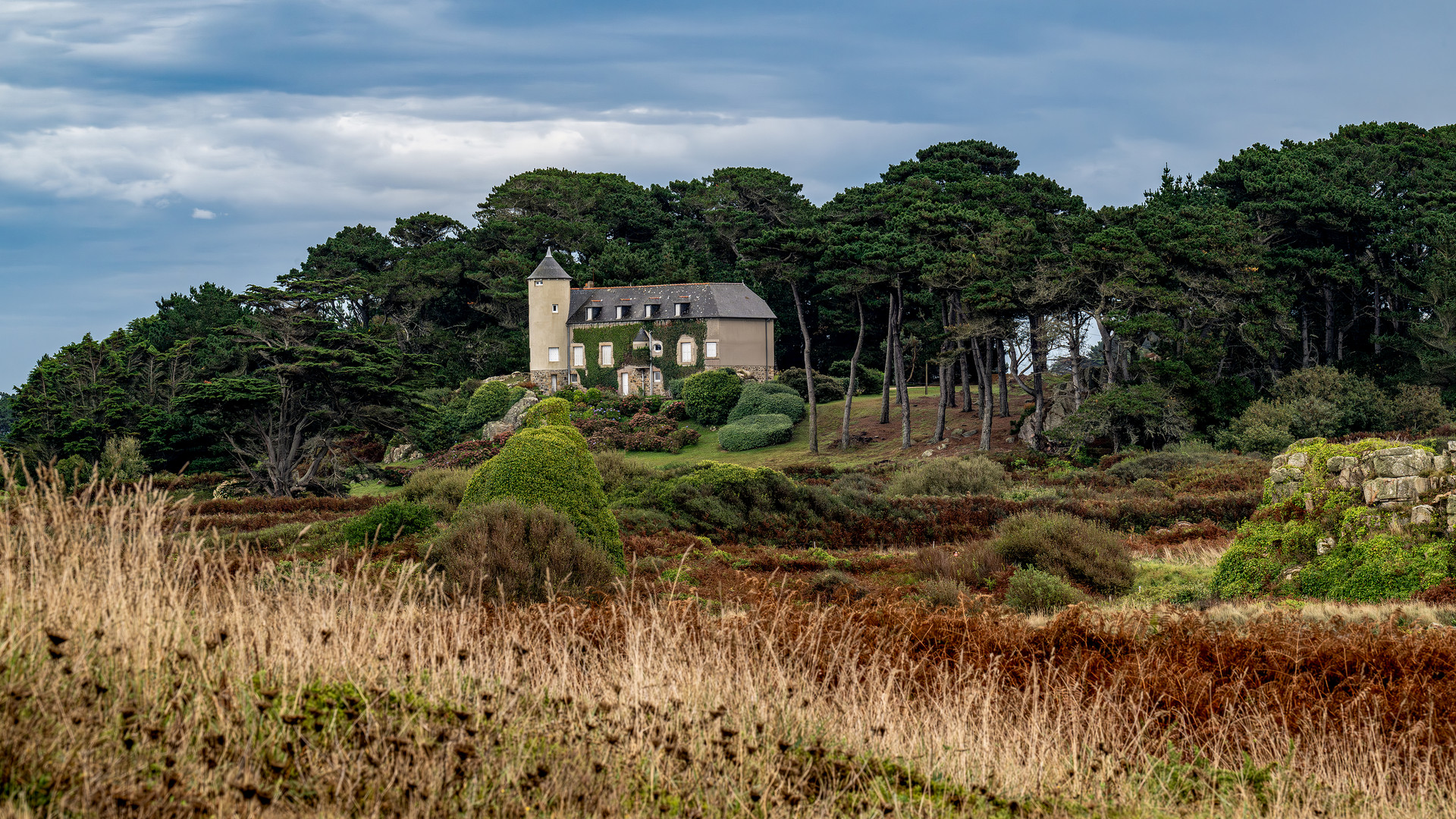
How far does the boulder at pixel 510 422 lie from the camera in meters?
52.1

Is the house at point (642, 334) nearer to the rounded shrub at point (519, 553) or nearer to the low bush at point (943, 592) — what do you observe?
the low bush at point (943, 592)

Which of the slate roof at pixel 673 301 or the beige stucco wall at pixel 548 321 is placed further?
Answer: the beige stucco wall at pixel 548 321

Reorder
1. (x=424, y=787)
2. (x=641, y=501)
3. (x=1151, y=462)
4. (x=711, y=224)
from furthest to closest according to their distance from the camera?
(x=711, y=224), (x=1151, y=462), (x=641, y=501), (x=424, y=787)

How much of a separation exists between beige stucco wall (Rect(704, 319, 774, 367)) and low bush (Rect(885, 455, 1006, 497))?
29801mm

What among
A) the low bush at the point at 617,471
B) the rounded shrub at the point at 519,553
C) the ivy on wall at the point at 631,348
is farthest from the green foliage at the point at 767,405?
the rounded shrub at the point at 519,553

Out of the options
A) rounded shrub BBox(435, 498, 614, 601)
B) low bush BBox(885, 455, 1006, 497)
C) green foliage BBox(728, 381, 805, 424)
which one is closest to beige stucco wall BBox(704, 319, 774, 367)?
green foliage BBox(728, 381, 805, 424)

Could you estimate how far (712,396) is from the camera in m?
52.0

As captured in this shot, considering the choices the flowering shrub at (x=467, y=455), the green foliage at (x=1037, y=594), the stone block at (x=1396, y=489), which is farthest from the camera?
the flowering shrub at (x=467, y=455)

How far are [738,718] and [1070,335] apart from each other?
115 feet

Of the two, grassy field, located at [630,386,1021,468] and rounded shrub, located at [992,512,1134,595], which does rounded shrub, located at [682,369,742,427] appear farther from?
rounded shrub, located at [992,512,1134,595]

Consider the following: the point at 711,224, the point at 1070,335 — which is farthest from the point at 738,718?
the point at 711,224

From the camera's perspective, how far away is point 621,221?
72562 mm

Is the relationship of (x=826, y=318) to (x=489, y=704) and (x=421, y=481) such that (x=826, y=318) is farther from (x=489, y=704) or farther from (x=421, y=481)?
(x=489, y=704)

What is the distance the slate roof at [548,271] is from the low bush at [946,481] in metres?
36.2
